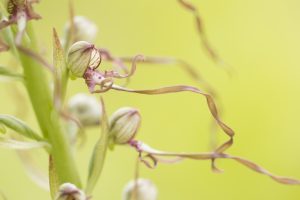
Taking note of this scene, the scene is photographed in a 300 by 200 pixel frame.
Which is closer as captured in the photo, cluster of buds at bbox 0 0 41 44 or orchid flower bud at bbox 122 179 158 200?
cluster of buds at bbox 0 0 41 44

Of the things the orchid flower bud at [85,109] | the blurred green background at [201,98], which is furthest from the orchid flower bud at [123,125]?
the blurred green background at [201,98]

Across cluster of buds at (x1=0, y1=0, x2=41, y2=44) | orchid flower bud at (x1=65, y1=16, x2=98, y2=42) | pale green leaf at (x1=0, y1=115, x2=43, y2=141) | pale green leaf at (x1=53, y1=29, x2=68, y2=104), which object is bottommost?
pale green leaf at (x1=0, y1=115, x2=43, y2=141)

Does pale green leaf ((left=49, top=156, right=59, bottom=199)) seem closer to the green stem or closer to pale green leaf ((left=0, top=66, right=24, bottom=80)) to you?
the green stem

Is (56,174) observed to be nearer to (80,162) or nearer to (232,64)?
(80,162)

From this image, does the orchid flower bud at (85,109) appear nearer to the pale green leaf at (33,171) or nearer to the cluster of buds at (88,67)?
the pale green leaf at (33,171)

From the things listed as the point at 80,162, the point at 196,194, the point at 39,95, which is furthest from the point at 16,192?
the point at 39,95

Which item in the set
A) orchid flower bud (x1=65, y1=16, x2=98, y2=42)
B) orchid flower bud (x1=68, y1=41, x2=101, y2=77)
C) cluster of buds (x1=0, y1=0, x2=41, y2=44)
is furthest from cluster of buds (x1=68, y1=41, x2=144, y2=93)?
orchid flower bud (x1=65, y1=16, x2=98, y2=42)
